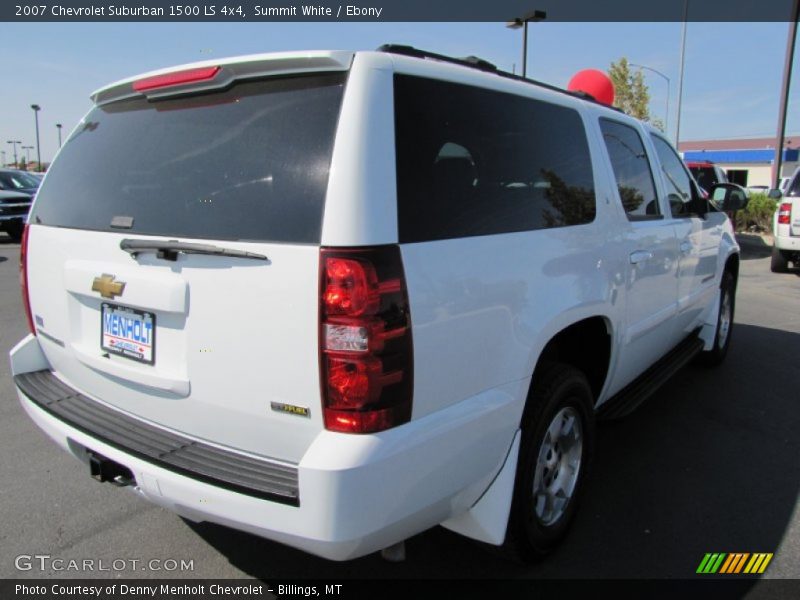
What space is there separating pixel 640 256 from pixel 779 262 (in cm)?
977

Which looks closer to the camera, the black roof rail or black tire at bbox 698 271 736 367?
the black roof rail

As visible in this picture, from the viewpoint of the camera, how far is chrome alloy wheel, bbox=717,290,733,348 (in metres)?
5.50

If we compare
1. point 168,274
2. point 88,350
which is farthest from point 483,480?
point 88,350

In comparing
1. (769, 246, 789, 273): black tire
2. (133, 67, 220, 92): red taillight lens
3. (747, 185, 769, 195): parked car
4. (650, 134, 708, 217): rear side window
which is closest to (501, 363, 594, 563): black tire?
(133, 67, 220, 92): red taillight lens

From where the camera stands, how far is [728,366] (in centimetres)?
567

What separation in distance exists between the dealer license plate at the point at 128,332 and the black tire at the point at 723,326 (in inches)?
188

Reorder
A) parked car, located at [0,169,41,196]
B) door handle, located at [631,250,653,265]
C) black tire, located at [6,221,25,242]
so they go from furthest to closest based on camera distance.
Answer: parked car, located at [0,169,41,196] → black tire, located at [6,221,25,242] → door handle, located at [631,250,653,265]

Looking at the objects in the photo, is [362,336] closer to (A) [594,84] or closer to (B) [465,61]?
(B) [465,61]

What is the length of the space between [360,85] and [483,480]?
1.41m

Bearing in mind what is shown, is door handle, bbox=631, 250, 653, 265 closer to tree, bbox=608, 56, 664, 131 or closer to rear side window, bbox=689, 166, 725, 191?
rear side window, bbox=689, 166, 725, 191

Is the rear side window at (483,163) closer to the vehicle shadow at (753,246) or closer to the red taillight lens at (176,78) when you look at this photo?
→ the red taillight lens at (176,78)

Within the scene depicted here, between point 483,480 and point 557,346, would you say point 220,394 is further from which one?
point 557,346

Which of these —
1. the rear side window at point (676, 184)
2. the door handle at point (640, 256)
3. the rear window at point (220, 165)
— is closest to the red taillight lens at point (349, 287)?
the rear window at point (220, 165)

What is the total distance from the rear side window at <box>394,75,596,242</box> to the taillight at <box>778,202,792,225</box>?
9474mm
